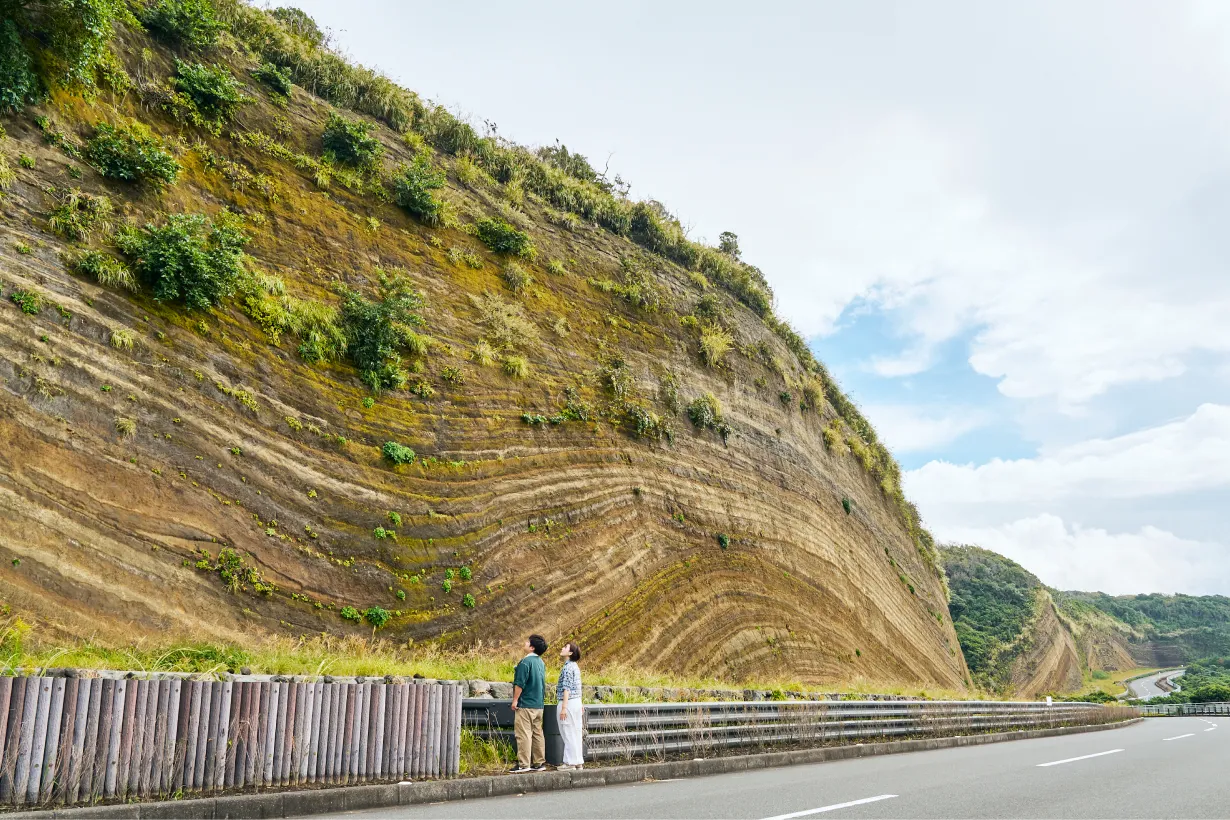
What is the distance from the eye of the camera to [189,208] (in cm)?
1563

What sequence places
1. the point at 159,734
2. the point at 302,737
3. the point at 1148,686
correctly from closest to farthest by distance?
the point at 159,734 < the point at 302,737 < the point at 1148,686

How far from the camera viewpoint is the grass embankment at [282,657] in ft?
30.9

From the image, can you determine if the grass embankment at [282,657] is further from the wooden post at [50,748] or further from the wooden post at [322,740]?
the wooden post at [322,740]

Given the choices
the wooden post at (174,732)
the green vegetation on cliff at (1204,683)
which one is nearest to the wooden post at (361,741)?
the wooden post at (174,732)

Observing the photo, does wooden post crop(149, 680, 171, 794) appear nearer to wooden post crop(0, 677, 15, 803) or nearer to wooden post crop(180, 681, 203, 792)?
wooden post crop(180, 681, 203, 792)

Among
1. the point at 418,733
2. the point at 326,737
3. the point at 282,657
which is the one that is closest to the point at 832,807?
the point at 418,733

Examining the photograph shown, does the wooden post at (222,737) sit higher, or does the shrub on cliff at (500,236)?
the shrub on cliff at (500,236)

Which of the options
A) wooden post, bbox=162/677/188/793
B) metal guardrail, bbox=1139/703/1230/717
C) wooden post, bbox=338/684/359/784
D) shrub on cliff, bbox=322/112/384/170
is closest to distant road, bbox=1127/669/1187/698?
metal guardrail, bbox=1139/703/1230/717

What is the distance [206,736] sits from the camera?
689 centimetres

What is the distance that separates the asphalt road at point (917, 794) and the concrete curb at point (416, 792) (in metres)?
0.26

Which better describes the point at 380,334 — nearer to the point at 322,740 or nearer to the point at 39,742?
the point at 322,740

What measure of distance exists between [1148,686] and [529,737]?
293 ft

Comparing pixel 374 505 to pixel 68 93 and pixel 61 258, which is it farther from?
pixel 68 93

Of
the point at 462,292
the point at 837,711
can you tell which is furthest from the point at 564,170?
the point at 837,711
